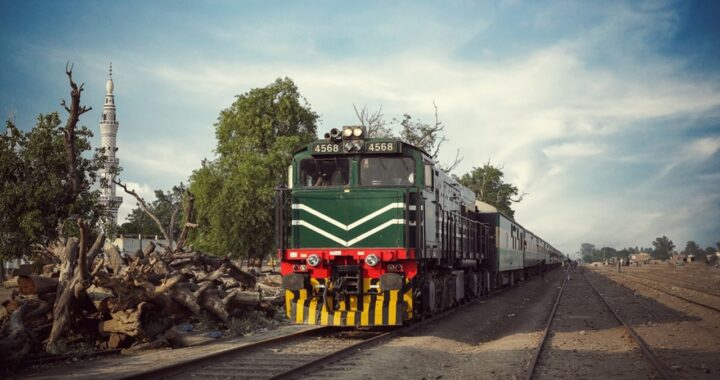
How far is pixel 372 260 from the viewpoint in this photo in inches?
546

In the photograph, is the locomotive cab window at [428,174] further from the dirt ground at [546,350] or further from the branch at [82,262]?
the branch at [82,262]

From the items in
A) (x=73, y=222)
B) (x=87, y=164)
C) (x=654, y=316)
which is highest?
(x=87, y=164)

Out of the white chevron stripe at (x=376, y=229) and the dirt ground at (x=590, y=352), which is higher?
the white chevron stripe at (x=376, y=229)

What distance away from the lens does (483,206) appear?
30141 millimetres

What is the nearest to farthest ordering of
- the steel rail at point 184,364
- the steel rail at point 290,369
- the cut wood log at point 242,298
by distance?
the steel rail at point 184,364 < the steel rail at point 290,369 < the cut wood log at point 242,298

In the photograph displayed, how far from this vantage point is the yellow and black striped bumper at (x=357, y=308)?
13797 mm

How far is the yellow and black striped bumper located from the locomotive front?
0.02 meters

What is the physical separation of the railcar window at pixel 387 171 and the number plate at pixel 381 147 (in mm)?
200

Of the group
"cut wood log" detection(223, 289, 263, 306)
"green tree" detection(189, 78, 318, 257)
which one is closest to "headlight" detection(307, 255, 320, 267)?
"cut wood log" detection(223, 289, 263, 306)


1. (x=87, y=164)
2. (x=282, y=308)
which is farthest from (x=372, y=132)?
(x=282, y=308)

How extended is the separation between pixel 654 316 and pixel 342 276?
11554 millimetres

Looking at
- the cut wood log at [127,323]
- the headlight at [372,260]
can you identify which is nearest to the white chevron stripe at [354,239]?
the headlight at [372,260]

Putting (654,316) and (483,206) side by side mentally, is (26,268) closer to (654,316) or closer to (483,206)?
(654,316)

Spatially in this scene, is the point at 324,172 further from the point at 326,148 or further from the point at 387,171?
the point at 387,171
